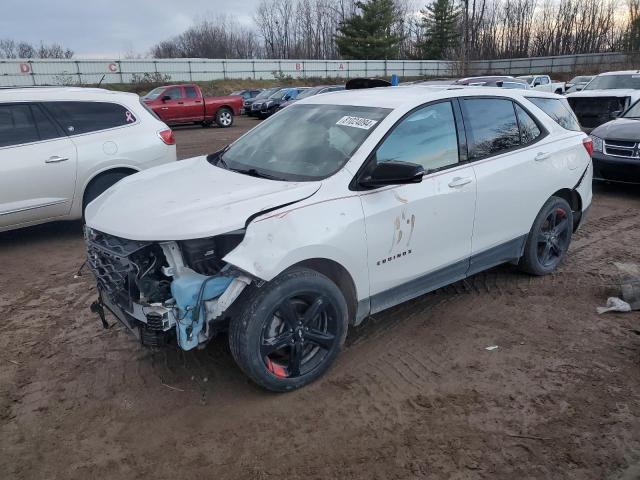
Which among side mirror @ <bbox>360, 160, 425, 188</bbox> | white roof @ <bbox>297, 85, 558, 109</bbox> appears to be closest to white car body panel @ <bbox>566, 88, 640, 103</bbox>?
white roof @ <bbox>297, 85, 558, 109</bbox>

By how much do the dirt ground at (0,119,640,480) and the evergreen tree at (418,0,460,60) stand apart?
207 ft

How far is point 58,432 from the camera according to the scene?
2992mm

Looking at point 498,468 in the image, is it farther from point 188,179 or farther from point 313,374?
point 188,179

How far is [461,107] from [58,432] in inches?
140

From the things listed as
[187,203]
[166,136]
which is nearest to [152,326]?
[187,203]

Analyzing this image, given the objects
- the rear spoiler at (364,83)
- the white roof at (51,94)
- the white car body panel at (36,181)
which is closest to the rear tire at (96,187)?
the white car body panel at (36,181)

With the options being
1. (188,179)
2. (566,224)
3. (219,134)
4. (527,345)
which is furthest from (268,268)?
(219,134)

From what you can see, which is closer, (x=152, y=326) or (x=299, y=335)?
(x=152, y=326)

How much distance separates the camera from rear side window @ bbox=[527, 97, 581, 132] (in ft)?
16.4

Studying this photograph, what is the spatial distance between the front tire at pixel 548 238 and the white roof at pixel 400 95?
1.09 metres

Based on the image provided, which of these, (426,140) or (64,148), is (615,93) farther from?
(64,148)

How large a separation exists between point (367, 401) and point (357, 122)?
74.9 inches

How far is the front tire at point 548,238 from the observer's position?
4770 millimetres

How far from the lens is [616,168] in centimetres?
809
